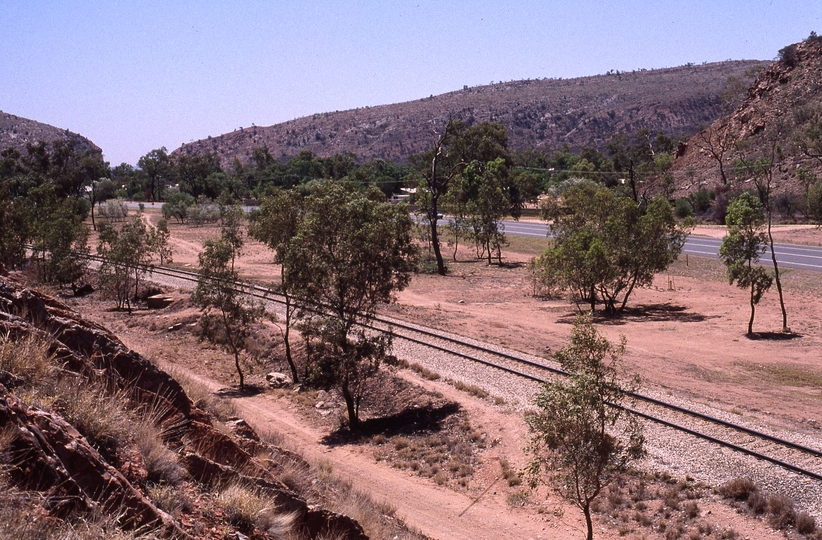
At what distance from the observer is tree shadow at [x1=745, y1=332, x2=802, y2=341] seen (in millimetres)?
28273

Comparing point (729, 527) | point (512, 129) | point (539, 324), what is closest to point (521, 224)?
point (539, 324)

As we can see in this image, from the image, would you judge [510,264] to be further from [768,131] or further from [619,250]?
[768,131]

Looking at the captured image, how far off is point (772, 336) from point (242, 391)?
20267 millimetres

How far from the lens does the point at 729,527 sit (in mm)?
12570

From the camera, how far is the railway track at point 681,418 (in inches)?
578

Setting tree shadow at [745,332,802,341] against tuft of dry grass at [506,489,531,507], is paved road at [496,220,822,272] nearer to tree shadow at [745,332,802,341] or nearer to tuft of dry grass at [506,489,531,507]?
tree shadow at [745,332,802,341]

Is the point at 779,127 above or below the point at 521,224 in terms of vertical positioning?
above

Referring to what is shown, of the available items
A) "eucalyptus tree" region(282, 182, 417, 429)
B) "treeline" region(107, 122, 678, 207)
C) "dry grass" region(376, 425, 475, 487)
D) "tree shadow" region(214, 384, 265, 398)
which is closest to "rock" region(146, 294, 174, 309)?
"tree shadow" region(214, 384, 265, 398)

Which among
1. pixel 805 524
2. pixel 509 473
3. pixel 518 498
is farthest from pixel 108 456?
pixel 805 524

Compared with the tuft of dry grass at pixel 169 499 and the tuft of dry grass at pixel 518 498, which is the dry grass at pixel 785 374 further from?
the tuft of dry grass at pixel 169 499

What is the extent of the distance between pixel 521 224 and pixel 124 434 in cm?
7501

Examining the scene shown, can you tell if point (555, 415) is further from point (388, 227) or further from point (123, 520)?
point (388, 227)

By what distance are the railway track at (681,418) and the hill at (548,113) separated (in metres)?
132

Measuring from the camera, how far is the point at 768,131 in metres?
81.8
